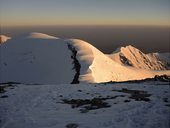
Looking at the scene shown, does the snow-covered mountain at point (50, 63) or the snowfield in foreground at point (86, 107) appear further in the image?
the snow-covered mountain at point (50, 63)

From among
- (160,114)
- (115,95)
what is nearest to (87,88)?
(115,95)

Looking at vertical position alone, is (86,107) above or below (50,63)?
above

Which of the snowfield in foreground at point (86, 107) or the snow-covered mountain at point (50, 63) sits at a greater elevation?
the snowfield in foreground at point (86, 107)

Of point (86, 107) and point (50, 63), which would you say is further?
point (50, 63)

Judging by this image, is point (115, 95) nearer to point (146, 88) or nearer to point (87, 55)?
Result: point (146, 88)
